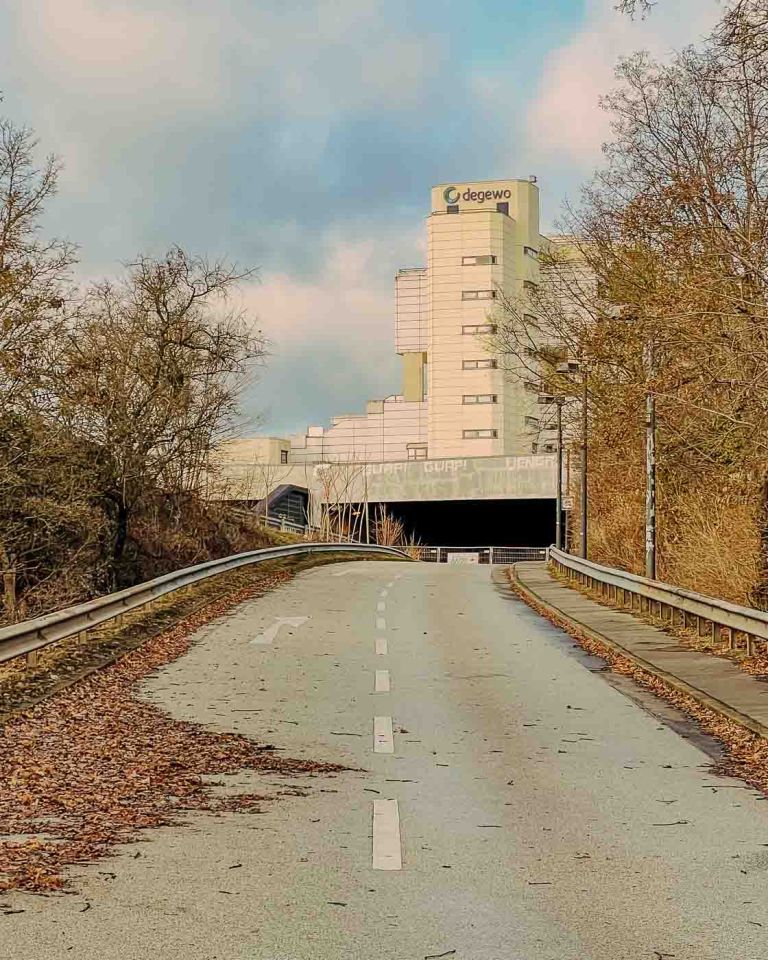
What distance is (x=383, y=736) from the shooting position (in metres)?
11.5

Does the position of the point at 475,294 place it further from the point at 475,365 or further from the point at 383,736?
the point at 383,736

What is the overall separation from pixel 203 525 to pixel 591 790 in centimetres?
3451

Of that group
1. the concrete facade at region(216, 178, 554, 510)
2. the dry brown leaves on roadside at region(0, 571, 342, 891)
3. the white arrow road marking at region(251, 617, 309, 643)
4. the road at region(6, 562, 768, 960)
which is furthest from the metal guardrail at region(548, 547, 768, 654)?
the concrete facade at region(216, 178, 554, 510)

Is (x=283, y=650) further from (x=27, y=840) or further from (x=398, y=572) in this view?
(x=398, y=572)

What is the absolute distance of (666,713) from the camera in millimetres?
13203

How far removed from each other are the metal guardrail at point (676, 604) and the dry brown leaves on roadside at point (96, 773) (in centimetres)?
774

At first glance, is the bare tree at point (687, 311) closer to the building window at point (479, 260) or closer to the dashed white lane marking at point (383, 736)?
the dashed white lane marking at point (383, 736)

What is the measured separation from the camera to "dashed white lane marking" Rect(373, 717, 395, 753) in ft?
35.7

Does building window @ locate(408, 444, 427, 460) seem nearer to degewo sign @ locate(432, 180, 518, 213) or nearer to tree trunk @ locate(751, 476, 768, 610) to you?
Result: degewo sign @ locate(432, 180, 518, 213)

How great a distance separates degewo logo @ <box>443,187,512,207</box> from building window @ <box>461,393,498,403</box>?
67.6 ft

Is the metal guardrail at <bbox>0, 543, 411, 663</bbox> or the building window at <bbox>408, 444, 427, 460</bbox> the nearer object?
the metal guardrail at <bbox>0, 543, 411, 663</bbox>

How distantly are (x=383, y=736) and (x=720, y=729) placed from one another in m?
3.26

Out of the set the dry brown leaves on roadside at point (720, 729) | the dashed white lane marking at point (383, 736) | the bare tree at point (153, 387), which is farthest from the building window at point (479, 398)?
the dashed white lane marking at point (383, 736)

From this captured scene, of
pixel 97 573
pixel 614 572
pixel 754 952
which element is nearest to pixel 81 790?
pixel 754 952
